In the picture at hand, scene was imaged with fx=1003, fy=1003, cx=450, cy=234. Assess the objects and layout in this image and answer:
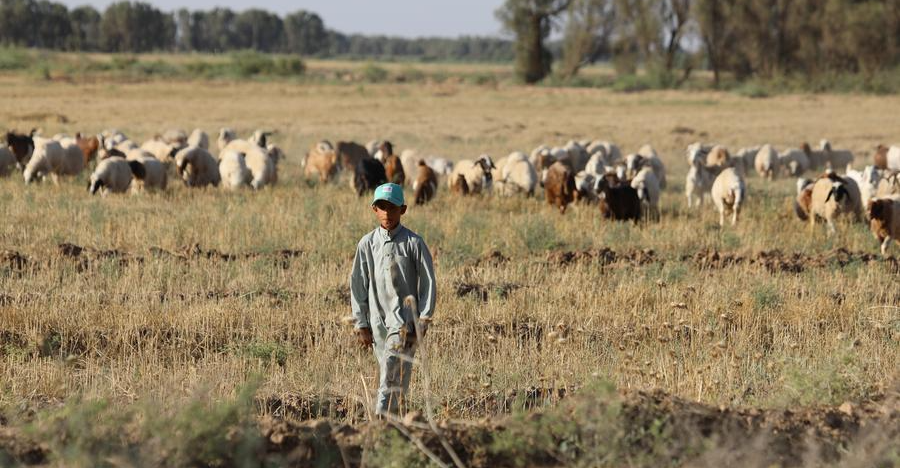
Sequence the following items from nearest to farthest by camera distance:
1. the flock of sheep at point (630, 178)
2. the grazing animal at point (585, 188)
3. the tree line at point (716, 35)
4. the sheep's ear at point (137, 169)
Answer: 1. the flock of sheep at point (630, 178)
2. the grazing animal at point (585, 188)
3. the sheep's ear at point (137, 169)
4. the tree line at point (716, 35)

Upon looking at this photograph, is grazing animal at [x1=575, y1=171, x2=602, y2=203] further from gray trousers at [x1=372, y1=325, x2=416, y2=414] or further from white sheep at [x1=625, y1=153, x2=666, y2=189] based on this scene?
gray trousers at [x1=372, y1=325, x2=416, y2=414]

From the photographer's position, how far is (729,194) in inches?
640

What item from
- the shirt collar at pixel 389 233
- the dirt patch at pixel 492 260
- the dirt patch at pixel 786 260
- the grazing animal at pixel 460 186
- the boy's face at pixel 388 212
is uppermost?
the boy's face at pixel 388 212

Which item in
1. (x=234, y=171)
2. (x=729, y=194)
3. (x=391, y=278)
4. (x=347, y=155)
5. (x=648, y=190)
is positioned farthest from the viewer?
(x=347, y=155)

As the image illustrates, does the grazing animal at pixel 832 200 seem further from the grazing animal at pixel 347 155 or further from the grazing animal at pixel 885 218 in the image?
the grazing animal at pixel 347 155

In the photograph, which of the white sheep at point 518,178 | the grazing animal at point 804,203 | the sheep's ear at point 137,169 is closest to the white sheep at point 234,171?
the sheep's ear at point 137,169

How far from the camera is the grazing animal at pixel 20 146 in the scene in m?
21.4

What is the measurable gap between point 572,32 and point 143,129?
44357 mm

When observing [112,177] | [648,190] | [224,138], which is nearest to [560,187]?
[648,190]

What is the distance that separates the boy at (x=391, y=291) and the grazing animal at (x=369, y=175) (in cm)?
1222

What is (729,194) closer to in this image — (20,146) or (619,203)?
(619,203)

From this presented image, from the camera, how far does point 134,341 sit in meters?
8.62

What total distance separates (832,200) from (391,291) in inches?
424

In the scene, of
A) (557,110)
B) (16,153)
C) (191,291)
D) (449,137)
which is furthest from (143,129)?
(191,291)
